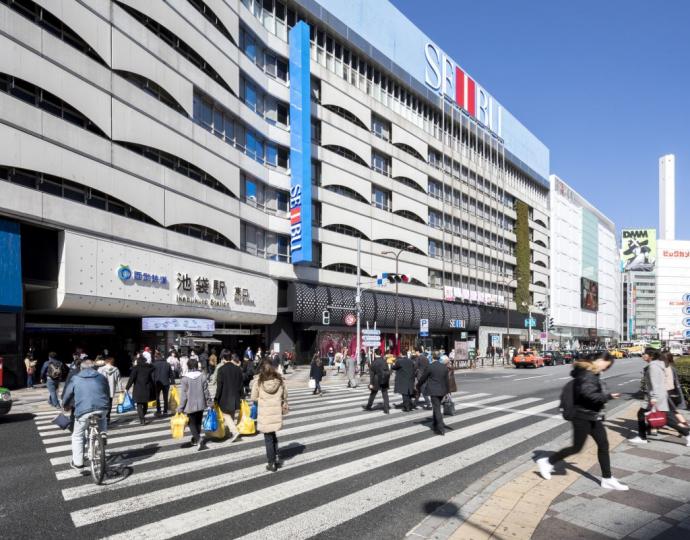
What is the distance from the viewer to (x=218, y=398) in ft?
33.7

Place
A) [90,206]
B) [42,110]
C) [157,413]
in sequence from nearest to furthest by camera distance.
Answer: [157,413] < [42,110] < [90,206]

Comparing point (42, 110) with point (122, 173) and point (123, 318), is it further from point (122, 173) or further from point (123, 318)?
point (123, 318)

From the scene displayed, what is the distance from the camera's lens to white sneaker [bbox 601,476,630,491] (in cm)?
671

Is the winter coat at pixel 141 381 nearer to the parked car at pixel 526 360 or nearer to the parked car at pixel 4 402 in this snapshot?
the parked car at pixel 4 402

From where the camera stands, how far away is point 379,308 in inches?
1822

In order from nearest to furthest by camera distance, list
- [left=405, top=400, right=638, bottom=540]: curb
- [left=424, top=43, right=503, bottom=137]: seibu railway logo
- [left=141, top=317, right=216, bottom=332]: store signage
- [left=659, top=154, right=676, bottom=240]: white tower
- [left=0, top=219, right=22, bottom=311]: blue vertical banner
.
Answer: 1. [left=405, top=400, right=638, bottom=540]: curb
2. [left=0, top=219, right=22, bottom=311]: blue vertical banner
3. [left=141, top=317, right=216, bottom=332]: store signage
4. [left=424, top=43, right=503, bottom=137]: seibu railway logo
5. [left=659, top=154, right=676, bottom=240]: white tower

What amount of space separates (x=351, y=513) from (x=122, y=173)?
944 inches

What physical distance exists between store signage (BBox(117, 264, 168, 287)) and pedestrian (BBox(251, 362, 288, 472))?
19.8 metres

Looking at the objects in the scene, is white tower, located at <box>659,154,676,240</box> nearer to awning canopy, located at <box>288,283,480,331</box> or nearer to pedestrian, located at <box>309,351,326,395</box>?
awning canopy, located at <box>288,283,480,331</box>

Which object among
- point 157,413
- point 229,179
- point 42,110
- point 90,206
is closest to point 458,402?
point 157,413

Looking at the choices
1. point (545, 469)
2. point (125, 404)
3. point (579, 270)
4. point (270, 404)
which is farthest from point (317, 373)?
point (579, 270)

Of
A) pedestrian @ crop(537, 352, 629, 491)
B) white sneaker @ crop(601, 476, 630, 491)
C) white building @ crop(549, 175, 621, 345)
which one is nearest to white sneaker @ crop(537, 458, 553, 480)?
pedestrian @ crop(537, 352, 629, 491)

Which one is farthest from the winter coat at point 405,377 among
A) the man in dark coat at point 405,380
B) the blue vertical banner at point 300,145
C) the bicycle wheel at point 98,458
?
the blue vertical banner at point 300,145

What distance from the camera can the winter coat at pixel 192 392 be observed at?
9531mm
